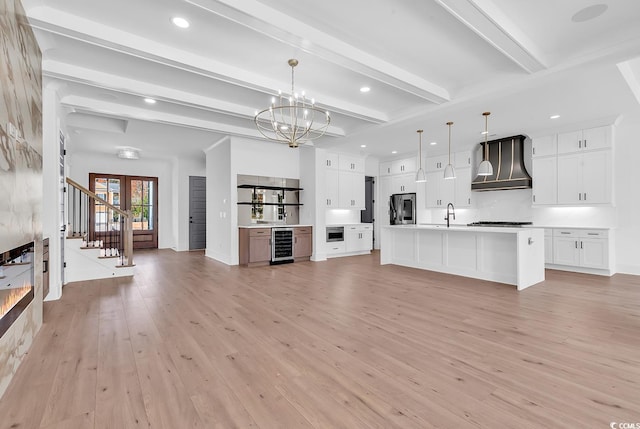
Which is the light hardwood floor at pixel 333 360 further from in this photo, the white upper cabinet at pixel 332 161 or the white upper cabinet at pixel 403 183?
the white upper cabinet at pixel 403 183

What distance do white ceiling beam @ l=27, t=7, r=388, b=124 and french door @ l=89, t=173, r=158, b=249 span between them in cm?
732

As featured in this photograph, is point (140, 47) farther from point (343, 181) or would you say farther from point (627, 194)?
point (627, 194)

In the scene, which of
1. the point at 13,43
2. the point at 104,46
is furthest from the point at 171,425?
the point at 104,46

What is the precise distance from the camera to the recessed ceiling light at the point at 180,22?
9.86 ft

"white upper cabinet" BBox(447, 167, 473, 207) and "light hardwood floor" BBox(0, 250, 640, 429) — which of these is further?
"white upper cabinet" BBox(447, 167, 473, 207)

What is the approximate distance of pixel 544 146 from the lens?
6.43 metres

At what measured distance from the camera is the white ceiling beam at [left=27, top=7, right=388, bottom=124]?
2.89 m

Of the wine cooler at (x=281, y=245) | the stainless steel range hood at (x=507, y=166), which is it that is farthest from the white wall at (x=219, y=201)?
the stainless steel range hood at (x=507, y=166)

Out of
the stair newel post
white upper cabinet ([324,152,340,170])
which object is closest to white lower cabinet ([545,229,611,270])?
white upper cabinet ([324,152,340,170])

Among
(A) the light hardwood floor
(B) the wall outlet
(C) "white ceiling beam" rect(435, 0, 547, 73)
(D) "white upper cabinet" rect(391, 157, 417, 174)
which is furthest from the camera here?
(D) "white upper cabinet" rect(391, 157, 417, 174)

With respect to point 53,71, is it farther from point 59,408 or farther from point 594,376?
point 594,376

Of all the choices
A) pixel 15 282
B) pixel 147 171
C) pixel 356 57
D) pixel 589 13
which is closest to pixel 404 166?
pixel 356 57

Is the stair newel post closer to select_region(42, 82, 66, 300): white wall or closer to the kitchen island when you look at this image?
select_region(42, 82, 66, 300): white wall

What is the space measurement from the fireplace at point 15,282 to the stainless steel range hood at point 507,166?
7.83 m
